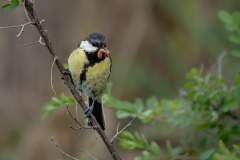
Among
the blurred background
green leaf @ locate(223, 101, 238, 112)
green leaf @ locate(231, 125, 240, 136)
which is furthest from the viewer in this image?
the blurred background

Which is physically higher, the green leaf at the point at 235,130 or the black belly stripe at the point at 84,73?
the black belly stripe at the point at 84,73

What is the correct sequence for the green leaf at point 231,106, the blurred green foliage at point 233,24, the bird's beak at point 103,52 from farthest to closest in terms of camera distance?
1. the bird's beak at point 103,52
2. the blurred green foliage at point 233,24
3. the green leaf at point 231,106

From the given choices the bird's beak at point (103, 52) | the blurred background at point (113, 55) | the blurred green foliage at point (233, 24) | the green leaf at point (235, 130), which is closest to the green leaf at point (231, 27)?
the blurred green foliage at point (233, 24)

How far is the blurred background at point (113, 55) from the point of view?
4867 millimetres

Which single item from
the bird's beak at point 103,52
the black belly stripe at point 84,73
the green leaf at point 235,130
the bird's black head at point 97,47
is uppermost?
the bird's black head at point 97,47

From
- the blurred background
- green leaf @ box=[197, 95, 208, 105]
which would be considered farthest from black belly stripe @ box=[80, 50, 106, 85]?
the blurred background

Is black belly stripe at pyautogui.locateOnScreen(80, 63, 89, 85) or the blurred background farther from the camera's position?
the blurred background

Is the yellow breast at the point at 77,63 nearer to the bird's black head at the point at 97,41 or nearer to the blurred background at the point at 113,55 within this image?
the bird's black head at the point at 97,41

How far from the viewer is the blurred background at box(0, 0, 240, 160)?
16.0ft

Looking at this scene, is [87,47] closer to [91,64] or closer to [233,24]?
[91,64]

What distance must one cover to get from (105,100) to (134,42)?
10.0 feet

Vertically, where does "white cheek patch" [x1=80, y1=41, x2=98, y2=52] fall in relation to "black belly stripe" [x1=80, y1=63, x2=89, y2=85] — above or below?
above

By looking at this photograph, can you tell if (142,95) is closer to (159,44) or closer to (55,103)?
(159,44)

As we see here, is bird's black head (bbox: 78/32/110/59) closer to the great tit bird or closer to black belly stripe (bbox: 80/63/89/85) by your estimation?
the great tit bird
